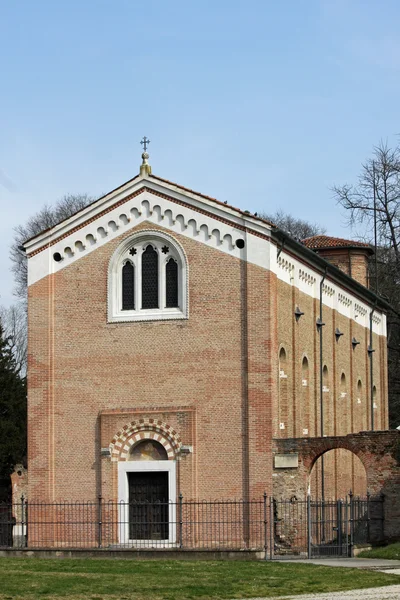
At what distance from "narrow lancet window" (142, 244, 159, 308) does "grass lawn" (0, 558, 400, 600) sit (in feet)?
29.5

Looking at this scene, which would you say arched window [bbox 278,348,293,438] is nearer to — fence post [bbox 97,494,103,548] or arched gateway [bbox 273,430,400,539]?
arched gateway [bbox 273,430,400,539]

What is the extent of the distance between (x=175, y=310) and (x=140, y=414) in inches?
128

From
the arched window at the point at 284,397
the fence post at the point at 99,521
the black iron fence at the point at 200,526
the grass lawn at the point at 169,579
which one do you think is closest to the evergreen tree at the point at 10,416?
the black iron fence at the point at 200,526

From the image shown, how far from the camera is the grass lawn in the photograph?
2278cm

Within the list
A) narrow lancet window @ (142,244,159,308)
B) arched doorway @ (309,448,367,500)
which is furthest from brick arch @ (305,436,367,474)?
narrow lancet window @ (142,244,159,308)

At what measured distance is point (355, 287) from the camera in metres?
46.9

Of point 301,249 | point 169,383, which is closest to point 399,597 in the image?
point 169,383

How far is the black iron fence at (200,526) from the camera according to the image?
3444 centimetres

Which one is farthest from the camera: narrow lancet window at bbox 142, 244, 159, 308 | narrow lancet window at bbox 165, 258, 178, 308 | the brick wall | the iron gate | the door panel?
narrow lancet window at bbox 142, 244, 159, 308

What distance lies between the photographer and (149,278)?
37062 millimetres

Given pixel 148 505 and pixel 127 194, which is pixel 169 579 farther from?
pixel 127 194

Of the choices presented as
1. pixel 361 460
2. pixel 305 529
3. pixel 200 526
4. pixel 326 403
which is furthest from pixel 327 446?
pixel 326 403

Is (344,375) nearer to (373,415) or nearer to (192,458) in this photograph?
(373,415)

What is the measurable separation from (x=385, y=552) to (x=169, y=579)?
8869mm
